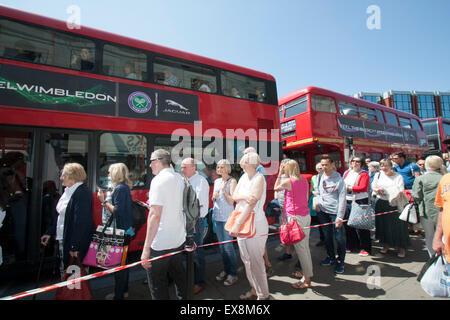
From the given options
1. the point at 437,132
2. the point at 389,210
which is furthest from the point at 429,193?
the point at 437,132

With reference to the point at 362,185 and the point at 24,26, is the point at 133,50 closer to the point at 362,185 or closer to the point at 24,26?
the point at 24,26

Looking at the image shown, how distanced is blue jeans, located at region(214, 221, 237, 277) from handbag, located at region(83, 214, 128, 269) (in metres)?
1.26

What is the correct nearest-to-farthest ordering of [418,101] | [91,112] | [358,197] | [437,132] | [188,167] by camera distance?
1. [188,167]
2. [91,112]
3. [358,197]
4. [437,132]
5. [418,101]

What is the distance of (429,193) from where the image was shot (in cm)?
285

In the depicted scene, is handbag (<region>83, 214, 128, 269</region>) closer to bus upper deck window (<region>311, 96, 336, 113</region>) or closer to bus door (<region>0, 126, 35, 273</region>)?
bus door (<region>0, 126, 35, 273</region>)

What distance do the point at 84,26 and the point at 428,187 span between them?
5.63 meters

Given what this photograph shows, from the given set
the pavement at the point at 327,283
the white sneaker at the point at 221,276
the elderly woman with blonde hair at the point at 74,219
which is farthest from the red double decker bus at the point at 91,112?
the white sneaker at the point at 221,276

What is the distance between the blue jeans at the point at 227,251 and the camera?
117 inches

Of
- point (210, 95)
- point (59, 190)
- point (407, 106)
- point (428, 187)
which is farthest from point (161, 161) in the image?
point (407, 106)

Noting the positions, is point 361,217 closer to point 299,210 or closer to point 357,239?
point 357,239

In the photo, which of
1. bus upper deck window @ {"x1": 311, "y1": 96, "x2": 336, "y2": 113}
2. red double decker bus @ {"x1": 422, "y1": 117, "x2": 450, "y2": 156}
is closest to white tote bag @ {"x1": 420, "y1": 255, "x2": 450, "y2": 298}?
bus upper deck window @ {"x1": 311, "y1": 96, "x2": 336, "y2": 113}

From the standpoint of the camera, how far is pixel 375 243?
4645mm

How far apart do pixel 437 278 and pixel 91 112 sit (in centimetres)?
469

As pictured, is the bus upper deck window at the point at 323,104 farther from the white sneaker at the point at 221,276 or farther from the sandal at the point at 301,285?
the white sneaker at the point at 221,276
